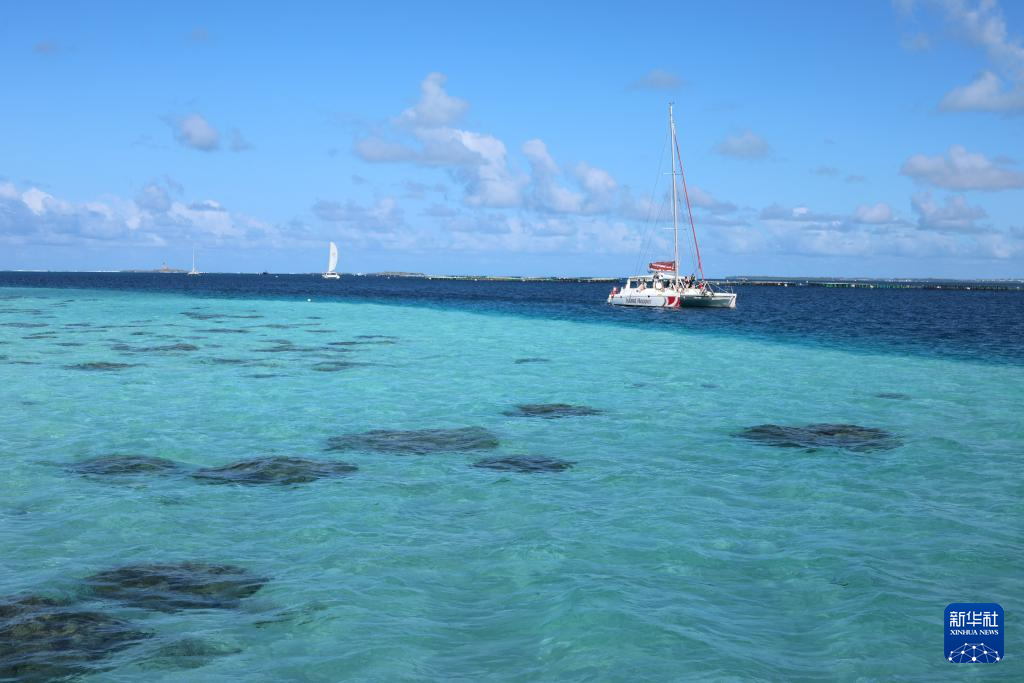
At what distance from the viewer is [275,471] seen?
16.3 metres

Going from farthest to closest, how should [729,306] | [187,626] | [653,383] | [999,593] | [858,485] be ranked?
[729,306] → [653,383] → [858,485] → [999,593] → [187,626]

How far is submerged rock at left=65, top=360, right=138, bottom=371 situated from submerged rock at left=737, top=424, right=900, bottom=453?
25.8 metres

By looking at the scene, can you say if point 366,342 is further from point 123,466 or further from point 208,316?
point 123,466

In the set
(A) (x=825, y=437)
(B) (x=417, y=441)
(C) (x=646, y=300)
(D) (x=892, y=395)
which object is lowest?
(B) (x=417, y=441)

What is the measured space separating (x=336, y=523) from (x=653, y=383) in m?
20.0

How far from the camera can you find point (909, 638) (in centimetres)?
935

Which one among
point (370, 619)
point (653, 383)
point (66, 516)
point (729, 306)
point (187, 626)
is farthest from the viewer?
point (729, 306)

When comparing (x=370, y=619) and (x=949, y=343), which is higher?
(x=949, y=343)

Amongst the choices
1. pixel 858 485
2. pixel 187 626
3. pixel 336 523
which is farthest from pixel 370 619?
pixel 858 485

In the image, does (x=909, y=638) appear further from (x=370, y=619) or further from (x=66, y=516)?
(x=66, y=516)

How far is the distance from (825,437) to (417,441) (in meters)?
10.7

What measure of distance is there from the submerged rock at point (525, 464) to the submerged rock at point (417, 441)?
1.27 meters

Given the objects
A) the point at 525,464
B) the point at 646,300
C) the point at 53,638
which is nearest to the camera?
the point at 53,638

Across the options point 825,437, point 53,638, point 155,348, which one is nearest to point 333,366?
point 155,348
